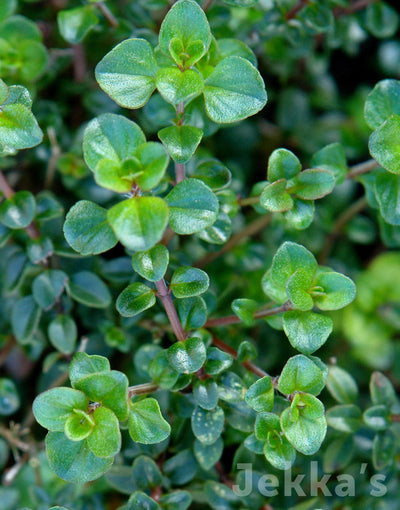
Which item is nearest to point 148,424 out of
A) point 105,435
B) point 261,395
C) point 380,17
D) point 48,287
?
point 105,435

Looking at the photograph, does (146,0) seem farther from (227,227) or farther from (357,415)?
(357,415)

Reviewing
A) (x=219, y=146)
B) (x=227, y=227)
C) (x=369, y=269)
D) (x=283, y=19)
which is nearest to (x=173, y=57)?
(x=227, y=227)

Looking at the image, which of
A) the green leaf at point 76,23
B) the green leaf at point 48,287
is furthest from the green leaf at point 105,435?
the green leaf at point 76,23

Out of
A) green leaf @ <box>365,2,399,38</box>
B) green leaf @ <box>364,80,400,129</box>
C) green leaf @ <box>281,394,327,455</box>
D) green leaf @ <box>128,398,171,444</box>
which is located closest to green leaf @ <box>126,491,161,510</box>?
green leaf @ <box>128,398,171,444</box>

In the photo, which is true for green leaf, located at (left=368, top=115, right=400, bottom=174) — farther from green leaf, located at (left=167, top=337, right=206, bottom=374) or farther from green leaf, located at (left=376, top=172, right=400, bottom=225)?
green leaf, located at (left=167, top=337, right=206, bottom=374)

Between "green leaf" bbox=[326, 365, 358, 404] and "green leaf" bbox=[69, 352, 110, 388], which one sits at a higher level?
"green leaf" bbox=[69, 352, 110, 388]

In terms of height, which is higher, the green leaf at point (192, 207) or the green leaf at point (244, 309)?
the green leaf at point (192, 207)

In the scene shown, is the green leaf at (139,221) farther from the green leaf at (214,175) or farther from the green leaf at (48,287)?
the green leaf at (48,287)
